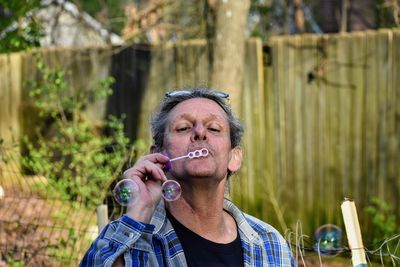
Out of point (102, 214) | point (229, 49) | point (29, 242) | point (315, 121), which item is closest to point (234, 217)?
point (102, 214)

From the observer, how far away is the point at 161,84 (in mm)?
9414

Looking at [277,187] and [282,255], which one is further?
[277,187]

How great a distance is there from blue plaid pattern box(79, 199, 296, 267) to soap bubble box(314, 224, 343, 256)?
340 millimetres

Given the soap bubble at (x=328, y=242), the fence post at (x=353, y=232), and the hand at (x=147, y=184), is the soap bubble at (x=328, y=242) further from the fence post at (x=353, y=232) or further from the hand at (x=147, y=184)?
the hand at (x=147, y=184)

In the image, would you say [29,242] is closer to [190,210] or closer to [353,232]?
[190,210]

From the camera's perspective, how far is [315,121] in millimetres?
8469

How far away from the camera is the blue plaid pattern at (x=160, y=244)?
2586mm

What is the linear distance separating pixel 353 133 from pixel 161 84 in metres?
2.48

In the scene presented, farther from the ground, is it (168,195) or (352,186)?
(168,195)

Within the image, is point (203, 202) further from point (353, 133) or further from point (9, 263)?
point (353, 133)

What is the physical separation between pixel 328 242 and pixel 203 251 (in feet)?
3.45

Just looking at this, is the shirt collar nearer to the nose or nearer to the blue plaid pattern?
the blue plaid pattern

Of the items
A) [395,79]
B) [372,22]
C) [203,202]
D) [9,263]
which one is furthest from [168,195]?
[372,22]

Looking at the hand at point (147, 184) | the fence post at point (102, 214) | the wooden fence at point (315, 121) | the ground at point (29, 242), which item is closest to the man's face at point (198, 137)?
the hand at point (147, 184)
